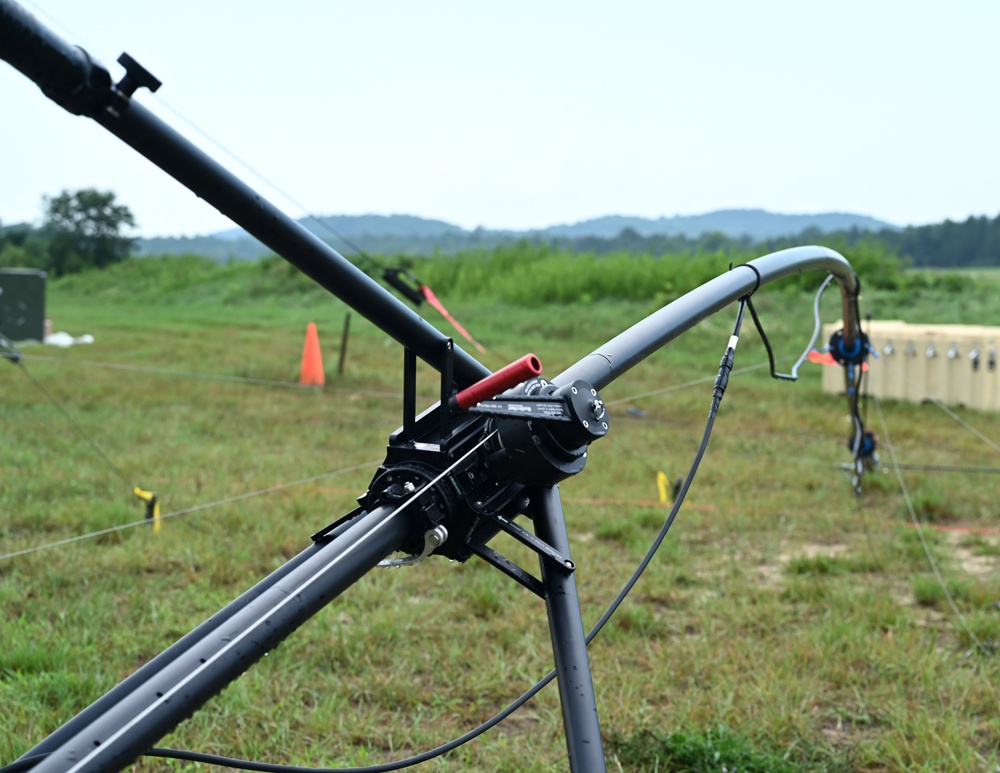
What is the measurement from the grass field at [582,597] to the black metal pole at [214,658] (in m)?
1.71

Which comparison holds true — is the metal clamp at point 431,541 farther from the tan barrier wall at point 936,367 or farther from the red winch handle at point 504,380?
the tan barrier wall at point 936,367

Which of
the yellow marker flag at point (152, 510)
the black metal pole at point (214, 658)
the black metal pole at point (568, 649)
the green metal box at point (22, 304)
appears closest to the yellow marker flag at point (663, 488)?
the yellow marker flag at point (152, 510)

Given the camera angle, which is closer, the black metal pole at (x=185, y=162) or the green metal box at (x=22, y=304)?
the black metal pole at (x=185, y=162)

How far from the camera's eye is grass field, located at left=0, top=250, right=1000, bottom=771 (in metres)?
2.77

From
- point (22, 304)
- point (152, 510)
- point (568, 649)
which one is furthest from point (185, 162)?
point (22, 304)

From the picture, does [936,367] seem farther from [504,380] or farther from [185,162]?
[185,162]

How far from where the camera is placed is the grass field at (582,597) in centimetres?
277

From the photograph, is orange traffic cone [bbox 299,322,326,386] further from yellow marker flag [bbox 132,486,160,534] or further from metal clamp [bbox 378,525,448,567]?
metal clamp [bbox 378,525,448,567]

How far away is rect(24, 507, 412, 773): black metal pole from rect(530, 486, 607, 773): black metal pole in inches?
9.4

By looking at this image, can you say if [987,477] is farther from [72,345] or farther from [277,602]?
[72,345]

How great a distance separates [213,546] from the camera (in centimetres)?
442

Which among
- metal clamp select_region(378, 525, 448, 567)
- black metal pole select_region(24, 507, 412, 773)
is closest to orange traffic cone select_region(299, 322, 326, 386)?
metal clamp select_region(378, 525, 448, 567)

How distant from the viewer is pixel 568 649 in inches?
45.8

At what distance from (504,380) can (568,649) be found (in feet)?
1.06
